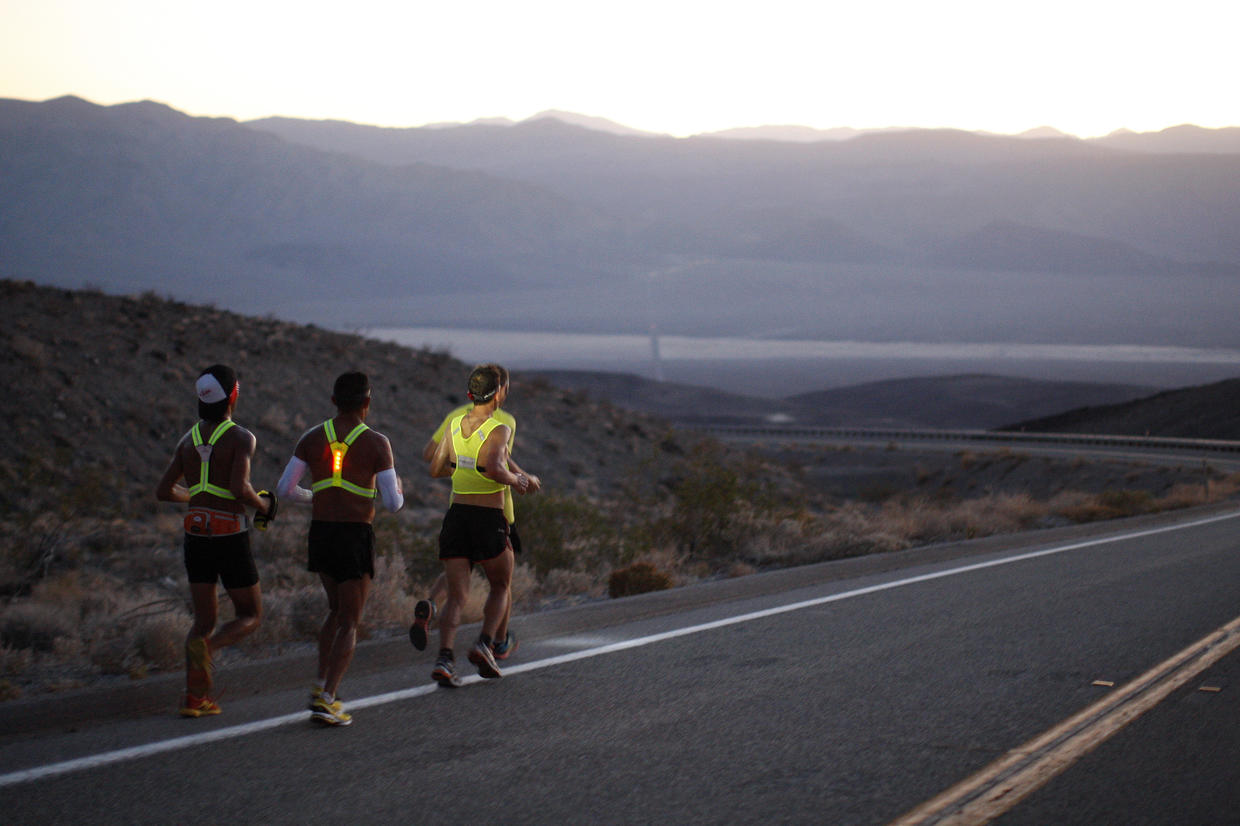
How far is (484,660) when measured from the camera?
22.9 ft

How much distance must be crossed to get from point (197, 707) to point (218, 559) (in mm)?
780

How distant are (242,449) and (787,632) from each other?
4.19 metres

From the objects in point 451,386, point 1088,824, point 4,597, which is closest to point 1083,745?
point 1088,824

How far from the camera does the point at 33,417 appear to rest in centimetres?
2606

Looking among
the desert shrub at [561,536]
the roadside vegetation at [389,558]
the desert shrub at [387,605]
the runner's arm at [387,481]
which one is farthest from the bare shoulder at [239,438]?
the desert shrub at [561,536]

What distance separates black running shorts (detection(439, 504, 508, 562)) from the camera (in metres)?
7.01

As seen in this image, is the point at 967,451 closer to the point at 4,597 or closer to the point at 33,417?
the point at 33,417

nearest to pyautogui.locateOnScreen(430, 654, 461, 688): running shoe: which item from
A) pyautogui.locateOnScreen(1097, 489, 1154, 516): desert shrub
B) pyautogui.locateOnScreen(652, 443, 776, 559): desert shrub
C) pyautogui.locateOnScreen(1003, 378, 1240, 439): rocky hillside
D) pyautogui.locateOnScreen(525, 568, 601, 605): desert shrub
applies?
pyautogui.locateOnScreen(525, 568, 601, 605): desert shrub

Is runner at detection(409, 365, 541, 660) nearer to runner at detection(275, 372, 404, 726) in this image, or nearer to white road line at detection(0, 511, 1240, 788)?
white road line at detection(0, 511, 1240, 788)

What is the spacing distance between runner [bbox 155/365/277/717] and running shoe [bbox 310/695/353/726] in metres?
0.66

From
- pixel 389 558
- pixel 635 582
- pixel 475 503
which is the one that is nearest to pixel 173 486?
pixel 475 503

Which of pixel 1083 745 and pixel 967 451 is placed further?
pixel 967 451

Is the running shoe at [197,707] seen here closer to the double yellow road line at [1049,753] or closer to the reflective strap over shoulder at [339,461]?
the reflective strap over shoulder at [339,461]

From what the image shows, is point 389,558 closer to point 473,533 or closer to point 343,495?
point 473,533
